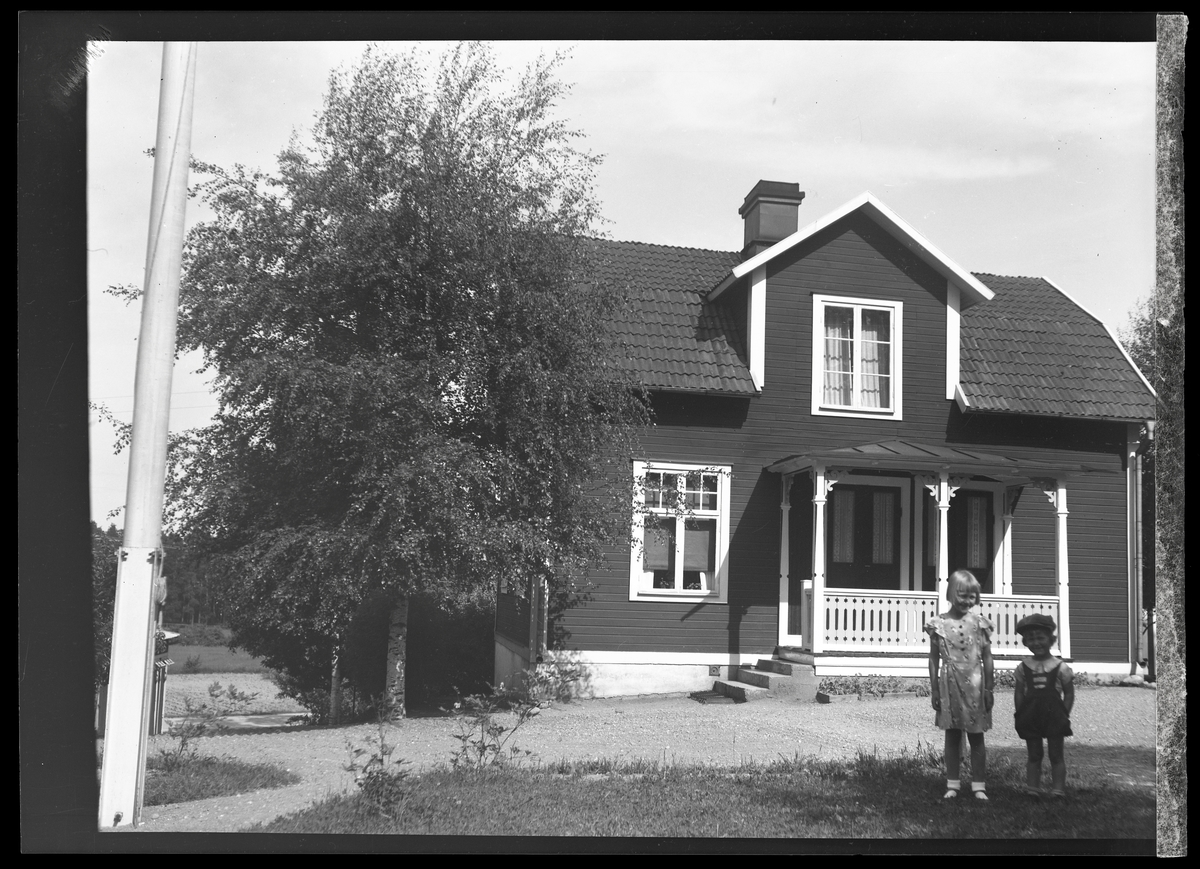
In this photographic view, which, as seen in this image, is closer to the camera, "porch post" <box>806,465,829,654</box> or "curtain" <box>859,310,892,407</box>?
"porch post" <box>806,465,829,654</box>

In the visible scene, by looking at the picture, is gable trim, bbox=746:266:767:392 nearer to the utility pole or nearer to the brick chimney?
the brick chimney

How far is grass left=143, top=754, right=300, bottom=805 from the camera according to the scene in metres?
7.26

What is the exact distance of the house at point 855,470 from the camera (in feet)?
40.9

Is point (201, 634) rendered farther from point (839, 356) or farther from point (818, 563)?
point (839, 356)

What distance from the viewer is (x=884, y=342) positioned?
1319 cm

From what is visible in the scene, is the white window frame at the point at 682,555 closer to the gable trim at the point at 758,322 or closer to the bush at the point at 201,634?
the gable trim at the point at 758,322

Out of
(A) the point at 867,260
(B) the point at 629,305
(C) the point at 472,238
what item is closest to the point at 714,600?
(B) the point at 629,305

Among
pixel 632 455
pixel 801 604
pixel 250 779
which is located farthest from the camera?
pixel 801 604

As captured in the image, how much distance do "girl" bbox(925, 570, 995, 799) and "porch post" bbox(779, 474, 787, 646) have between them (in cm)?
560

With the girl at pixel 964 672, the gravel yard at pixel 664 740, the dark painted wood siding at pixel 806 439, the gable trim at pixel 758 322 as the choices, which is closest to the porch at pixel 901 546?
the dark painted wood siding at pixel 806 439

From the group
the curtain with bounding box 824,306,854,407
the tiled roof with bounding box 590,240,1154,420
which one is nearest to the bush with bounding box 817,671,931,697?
the curtain with bounding box 824,306,854,407

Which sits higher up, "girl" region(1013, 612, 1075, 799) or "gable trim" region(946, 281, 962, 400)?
"gable trim" region(946, 281, 962, 400)

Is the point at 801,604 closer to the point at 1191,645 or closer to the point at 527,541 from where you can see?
the point at 527,541

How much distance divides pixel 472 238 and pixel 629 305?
104 inches
